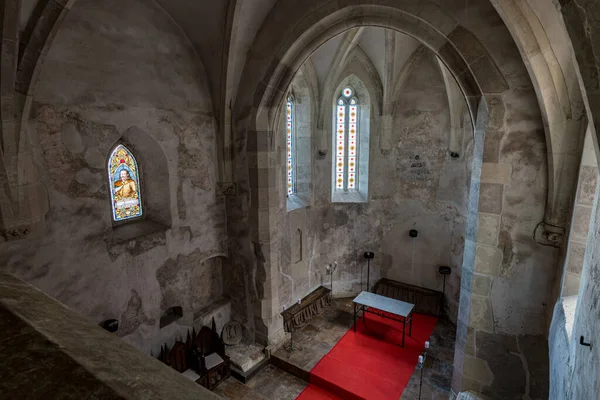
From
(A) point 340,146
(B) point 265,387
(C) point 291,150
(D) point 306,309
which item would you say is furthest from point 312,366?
(A) point 340,146

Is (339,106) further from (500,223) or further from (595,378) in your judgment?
(595,378)

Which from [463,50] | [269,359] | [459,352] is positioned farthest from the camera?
[269,359]

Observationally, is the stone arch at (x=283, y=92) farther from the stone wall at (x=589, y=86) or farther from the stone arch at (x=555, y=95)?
the stone wall at (x=589, y=86)

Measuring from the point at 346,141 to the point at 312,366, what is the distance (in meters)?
5.70

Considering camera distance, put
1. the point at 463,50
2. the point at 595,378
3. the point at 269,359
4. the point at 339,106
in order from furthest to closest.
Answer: the point at 339,106
the point at 269,359
the point at 463,50
the point at 595,378

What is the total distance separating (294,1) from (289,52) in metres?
0.75

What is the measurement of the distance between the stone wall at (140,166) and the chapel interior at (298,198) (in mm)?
32

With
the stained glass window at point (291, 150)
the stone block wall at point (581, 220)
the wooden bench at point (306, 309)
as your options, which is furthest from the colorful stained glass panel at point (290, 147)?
the stone block wall at point (581, 220)

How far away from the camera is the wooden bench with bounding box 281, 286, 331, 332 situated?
308 inches

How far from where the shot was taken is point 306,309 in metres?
8.41

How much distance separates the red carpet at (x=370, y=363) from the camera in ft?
20.1

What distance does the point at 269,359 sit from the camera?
6.96 m

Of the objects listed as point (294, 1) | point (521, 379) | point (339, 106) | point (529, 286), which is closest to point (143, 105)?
point (294, 1)

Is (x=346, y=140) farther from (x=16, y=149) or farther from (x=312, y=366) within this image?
(x=16, y=149)
